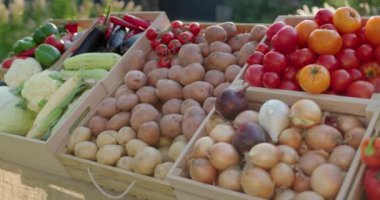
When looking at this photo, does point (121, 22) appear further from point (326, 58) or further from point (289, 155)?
point (289, 155)

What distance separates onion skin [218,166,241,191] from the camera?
163 cm

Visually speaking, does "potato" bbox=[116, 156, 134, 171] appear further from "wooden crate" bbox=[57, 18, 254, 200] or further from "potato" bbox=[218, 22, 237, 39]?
"potato" bbox=[218, 22, 237, 39]

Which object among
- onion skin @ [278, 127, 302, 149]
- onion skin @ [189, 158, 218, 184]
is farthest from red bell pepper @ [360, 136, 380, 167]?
onion skin @ [189, 158, 218, 184]

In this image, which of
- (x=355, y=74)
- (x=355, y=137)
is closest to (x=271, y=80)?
(x=355, y=74)

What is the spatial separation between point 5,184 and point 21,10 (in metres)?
3.03

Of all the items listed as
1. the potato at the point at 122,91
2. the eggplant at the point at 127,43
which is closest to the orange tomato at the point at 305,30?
the potato at the point at 122,91

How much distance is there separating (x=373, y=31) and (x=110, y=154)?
1205mm

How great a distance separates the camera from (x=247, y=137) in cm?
168

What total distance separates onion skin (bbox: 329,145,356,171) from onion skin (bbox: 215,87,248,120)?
41 centimetres

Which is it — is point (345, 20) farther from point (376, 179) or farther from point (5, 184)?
point (5, 184)

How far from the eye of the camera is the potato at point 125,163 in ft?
7.09

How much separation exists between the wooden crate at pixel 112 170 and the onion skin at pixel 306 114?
1.95 ft

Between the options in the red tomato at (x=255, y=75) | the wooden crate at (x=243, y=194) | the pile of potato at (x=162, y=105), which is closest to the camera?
the wooden crate at (x=243, y=194)

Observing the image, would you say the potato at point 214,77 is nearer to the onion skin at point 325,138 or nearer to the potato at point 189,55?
the potato at point 189,55
